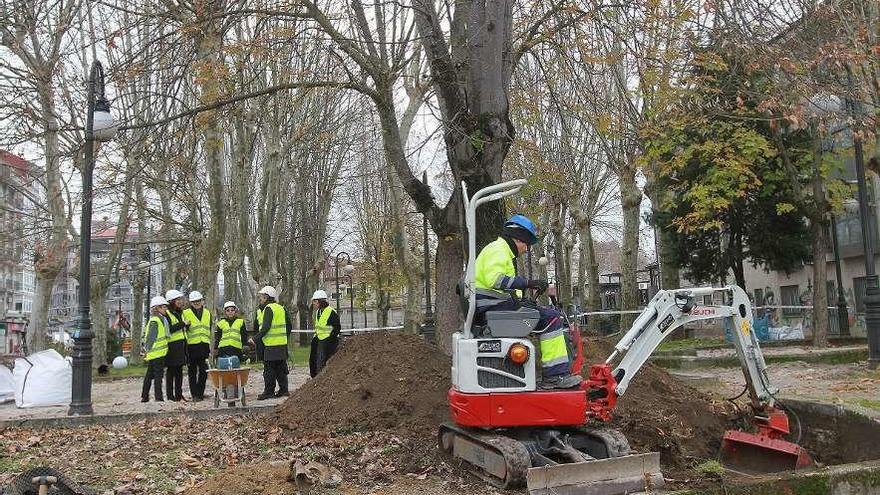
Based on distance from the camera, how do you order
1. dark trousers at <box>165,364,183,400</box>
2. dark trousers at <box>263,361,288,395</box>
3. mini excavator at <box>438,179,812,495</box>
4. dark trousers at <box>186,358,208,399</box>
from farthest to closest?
1. dark trousers at <box>186,358,208,399</box>
2. dark trousers at <box>165,364,183,400</box>
3. dark trousers at <box>263,361,288,395</box>
4. mini excavator at <box>438,179,812,495</box>

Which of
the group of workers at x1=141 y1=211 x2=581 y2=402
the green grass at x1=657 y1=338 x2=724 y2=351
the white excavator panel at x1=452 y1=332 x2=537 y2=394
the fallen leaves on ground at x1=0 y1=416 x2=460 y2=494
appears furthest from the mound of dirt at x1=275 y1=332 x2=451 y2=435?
the green grass at x1=657 y1=338 x2=724 y2=351

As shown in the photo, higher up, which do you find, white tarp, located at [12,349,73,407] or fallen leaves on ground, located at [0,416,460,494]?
white tarp, located at [12,349,73,407]

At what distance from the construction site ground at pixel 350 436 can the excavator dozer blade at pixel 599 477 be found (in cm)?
50

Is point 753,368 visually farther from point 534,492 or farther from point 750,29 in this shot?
point 750,29

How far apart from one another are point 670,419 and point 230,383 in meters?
6.60

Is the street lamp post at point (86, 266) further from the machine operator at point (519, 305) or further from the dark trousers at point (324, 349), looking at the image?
the machine operator at point (519, 305)

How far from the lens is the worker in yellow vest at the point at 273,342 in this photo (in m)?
13.0

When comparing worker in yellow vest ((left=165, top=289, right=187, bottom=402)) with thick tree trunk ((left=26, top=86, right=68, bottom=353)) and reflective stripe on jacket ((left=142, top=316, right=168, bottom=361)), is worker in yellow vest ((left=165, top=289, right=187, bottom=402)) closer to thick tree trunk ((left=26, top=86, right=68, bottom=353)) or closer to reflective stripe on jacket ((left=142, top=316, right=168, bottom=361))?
reflective stripe on jacket ((left=142, top=316, right=168, bottom=361))

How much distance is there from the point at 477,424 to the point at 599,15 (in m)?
6.38


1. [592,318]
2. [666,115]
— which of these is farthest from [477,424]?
[592,318]

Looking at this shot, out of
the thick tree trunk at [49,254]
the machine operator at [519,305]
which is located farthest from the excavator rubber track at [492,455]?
the thick tree trunk at [49,254]

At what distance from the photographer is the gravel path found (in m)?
11.9

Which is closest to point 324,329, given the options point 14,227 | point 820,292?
point 820,292

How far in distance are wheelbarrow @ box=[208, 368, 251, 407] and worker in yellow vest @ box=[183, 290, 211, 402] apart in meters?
1.97
